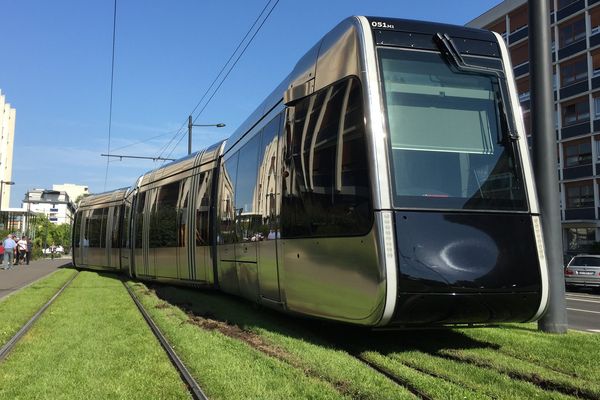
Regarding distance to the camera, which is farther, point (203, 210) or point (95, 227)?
point (95, 227)

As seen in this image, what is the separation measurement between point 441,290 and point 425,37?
2.70m

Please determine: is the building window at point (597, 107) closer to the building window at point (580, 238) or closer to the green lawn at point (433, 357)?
the building window at point (580, 238)

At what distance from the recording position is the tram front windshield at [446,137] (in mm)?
5617

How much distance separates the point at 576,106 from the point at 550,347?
135 feet

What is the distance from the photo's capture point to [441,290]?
527cm

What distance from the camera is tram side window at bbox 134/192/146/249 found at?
15547 millimetres

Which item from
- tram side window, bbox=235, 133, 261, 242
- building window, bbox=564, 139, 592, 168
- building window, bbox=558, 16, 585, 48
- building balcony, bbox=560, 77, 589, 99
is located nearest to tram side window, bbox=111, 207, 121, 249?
tram side window, bbox=235, 133, 261, 242

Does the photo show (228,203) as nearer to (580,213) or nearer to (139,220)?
(139,220)

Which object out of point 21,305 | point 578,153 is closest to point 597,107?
point 578,153

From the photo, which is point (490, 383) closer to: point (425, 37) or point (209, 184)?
point (425, 37)

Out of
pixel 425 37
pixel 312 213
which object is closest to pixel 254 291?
pixel 312 213

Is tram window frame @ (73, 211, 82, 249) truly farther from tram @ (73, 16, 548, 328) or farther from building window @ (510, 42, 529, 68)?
building window @ (510, 42, 529, 68)

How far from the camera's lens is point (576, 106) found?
42.5 meters

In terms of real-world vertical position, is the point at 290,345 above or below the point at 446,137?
below
